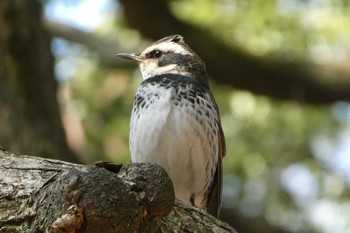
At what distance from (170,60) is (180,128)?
0.82 m

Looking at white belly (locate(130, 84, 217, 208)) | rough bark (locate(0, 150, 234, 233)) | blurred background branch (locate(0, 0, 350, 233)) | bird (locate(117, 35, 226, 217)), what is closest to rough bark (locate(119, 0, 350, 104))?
blurred background branch (locate(0, 0, 350, 233))

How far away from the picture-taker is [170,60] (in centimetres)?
616

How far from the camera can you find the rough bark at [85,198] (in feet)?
9.68

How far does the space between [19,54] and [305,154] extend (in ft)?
14.4

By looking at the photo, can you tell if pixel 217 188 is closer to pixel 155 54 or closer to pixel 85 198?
pixel 155 54

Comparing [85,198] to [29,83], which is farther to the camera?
[29,83]

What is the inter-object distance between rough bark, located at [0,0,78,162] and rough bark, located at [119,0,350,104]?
1.90m

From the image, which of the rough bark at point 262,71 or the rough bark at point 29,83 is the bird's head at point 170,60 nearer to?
the rough bark at point 29,83

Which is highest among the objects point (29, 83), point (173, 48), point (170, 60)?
point (173, 48)

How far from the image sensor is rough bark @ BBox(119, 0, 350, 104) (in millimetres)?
9078

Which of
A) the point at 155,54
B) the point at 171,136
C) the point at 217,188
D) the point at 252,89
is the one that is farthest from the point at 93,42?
the point at 171,136

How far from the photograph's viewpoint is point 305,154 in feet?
33.5

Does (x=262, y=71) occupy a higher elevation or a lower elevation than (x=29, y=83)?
higher

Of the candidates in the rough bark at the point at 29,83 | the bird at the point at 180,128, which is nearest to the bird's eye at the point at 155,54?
the bird at the point at 180,128
